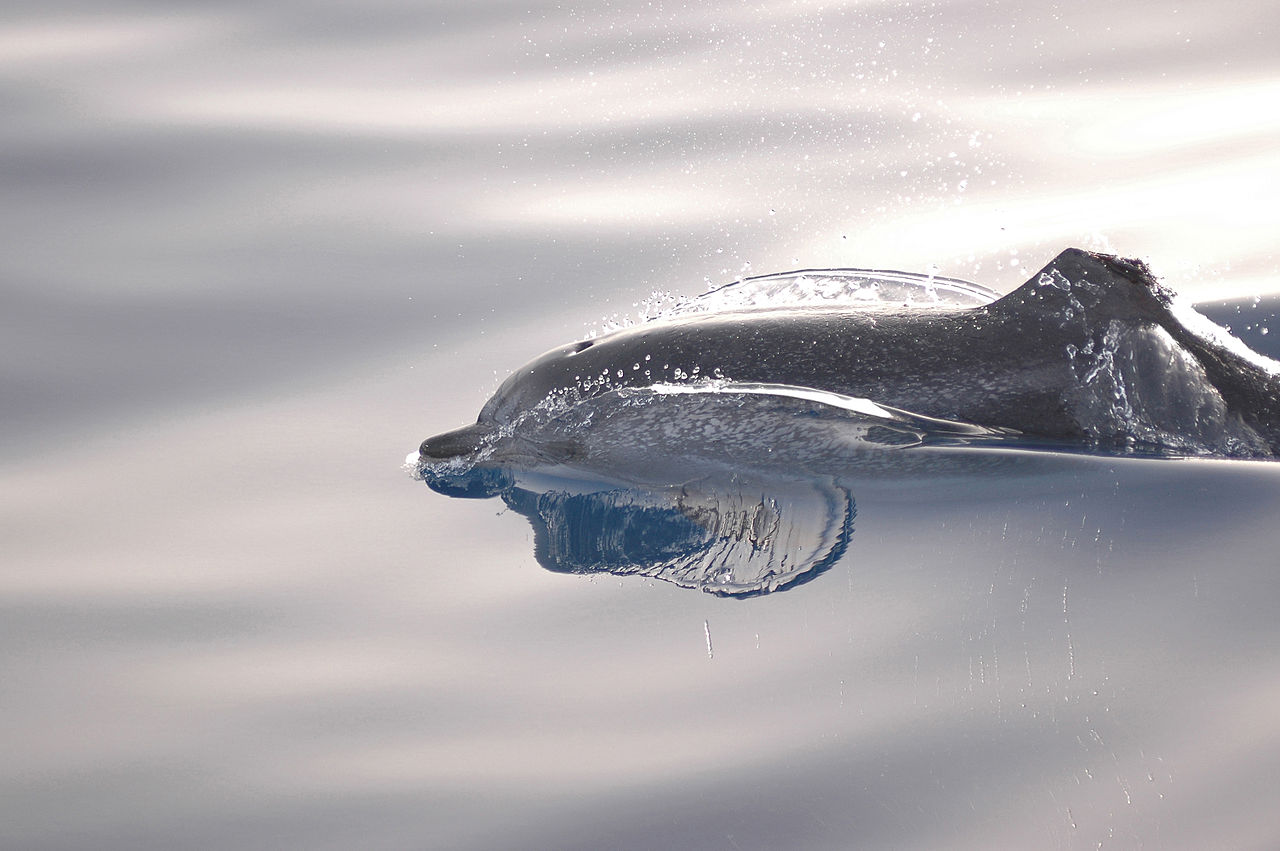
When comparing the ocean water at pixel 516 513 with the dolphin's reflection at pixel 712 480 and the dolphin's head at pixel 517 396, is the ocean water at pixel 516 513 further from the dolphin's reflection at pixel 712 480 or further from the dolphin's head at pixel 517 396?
the dolphin's head at pixel 517 396

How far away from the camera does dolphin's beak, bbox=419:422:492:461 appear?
17.3 ft

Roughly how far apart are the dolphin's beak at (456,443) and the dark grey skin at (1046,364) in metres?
0.70

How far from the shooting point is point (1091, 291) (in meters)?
4.67

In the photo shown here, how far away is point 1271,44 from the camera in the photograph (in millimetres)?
9344

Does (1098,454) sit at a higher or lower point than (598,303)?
lower

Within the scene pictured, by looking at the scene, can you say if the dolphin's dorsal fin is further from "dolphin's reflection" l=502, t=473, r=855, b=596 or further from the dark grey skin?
"dolphin's reflection" l=502, t=473, r=855, b=596

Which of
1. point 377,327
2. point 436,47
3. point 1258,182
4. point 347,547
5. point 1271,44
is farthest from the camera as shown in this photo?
point 436,47

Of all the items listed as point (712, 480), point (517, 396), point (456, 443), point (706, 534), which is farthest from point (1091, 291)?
point (456, 443)

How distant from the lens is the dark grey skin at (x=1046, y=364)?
450 centimetres

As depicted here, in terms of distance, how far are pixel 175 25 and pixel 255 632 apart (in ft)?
23.3

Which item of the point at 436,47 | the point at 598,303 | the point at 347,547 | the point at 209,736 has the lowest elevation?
the point at 209,736

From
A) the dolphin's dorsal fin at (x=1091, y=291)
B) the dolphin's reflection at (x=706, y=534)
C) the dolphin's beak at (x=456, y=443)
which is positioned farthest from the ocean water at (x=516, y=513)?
the dolphin's dorsal fin at (x=1091, y=291)

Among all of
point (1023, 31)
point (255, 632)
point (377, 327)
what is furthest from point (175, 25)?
point (255, 632)

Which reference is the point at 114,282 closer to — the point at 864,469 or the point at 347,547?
the point at 347,547
